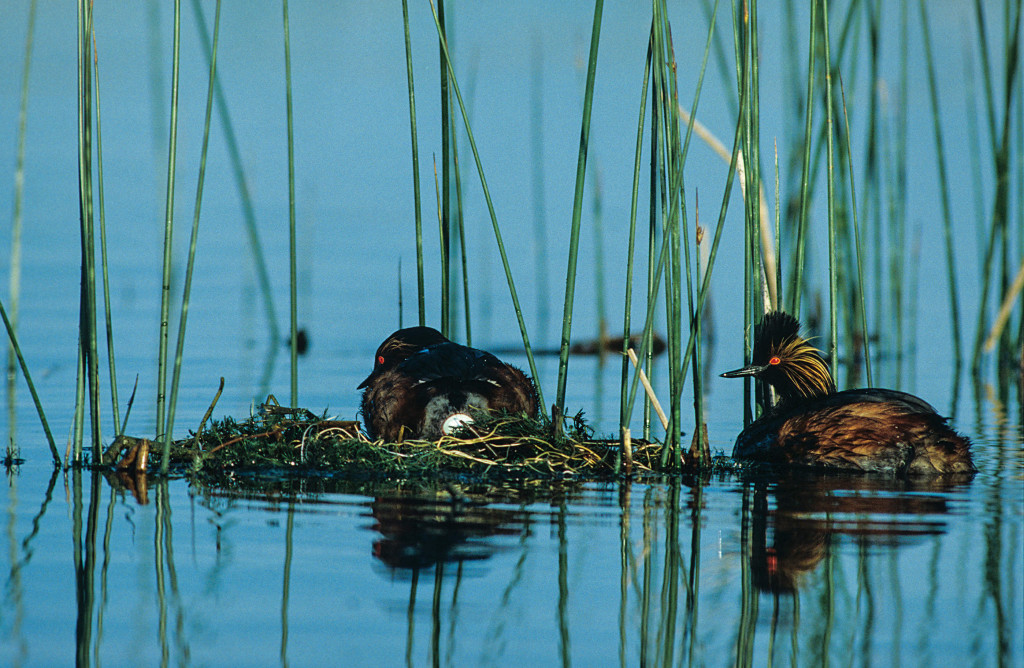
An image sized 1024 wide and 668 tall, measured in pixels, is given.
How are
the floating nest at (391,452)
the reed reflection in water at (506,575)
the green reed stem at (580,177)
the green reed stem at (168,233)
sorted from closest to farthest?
the reed reflection in water at (506,575) < the green reed stem at (168,233) < the green reed stem at (580,177) < the floating nest at (391,452)

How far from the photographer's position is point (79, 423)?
249 inches

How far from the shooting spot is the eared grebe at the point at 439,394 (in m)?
6.79

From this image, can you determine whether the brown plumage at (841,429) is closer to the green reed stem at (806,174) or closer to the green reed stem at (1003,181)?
the green reed stem at (806,174)

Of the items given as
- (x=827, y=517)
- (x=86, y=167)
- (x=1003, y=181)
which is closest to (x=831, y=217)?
(x=827, y=517)

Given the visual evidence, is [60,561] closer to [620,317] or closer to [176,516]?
[176,516]

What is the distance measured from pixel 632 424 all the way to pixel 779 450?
1.99 m

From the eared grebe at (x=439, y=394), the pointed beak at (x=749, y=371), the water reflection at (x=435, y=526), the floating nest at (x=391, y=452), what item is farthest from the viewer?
the pointed beak at (x=749, y=371)

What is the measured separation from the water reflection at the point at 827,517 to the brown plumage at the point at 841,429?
6.0 inches

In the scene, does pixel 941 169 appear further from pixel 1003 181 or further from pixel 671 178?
pixel 671 178

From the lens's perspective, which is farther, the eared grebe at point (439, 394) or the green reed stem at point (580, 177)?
the eared grebe at point (439, 394)

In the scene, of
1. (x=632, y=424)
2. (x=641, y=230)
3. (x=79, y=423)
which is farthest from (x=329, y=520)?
(x=641, y=230)

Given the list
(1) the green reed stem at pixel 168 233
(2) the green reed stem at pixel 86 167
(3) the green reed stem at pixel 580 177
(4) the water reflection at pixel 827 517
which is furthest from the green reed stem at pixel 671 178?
(2) the green reed stem at pixel 86 167

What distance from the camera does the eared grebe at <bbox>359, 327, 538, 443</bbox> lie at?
6.79m

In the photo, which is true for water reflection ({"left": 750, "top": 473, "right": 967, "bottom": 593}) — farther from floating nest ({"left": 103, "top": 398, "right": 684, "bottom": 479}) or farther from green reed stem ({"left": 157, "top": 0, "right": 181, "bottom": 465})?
green reed stem ({"left": 157, "top": 0, "right": 181, "bottom": 465})
